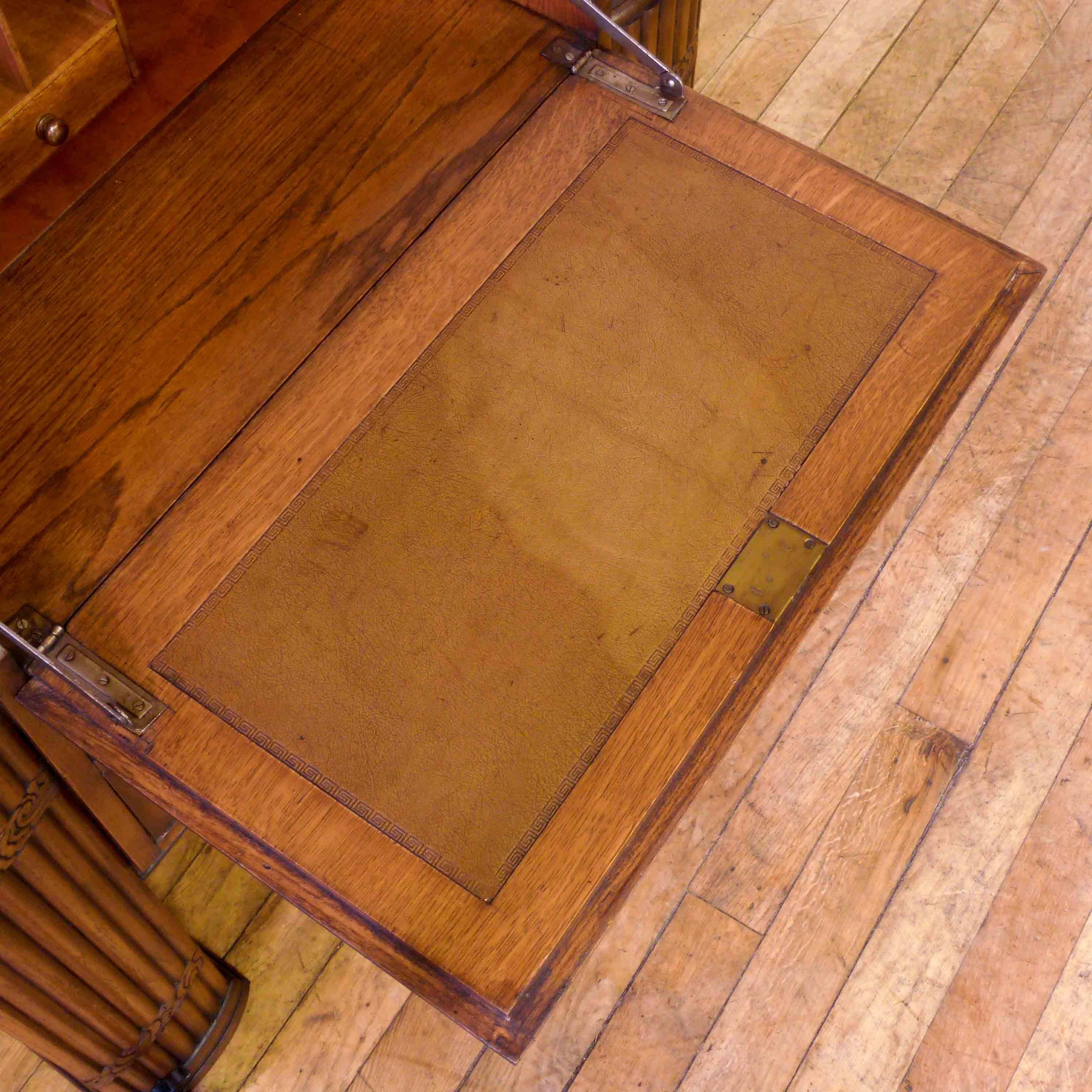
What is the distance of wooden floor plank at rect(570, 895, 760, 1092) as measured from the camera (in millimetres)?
1648

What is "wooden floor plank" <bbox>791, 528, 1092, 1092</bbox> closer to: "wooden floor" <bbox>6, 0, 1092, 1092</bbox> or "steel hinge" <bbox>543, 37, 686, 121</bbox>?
"wooden floor" <bbox>6, 0, 1092, 1092</bbox>

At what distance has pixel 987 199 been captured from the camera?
221 centimetres

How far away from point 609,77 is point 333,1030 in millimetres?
1225

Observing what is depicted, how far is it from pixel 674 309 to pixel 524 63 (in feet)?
1.12

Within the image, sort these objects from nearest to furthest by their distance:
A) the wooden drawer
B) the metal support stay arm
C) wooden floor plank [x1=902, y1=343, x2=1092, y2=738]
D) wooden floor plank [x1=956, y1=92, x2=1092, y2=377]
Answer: the wooden drawer < the metal support stay arm < wooden floor plank [x1=902, y1=343, x2=1092, y2=738] < wooden floor plank [x1=956, y1=92, x2=1092, y2=377]

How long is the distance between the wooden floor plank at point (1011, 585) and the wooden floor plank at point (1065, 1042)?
35 cm

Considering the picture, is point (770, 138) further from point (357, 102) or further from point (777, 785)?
point (777, 785)

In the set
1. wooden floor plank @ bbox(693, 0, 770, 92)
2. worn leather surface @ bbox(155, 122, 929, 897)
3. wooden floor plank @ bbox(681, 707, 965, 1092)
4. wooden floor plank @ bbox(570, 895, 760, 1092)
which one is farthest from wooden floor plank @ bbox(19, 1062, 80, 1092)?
wooden floor plank @ bbox(693, 0, 770, 92)

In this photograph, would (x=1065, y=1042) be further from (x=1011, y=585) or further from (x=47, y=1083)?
(x=47, y=1083)

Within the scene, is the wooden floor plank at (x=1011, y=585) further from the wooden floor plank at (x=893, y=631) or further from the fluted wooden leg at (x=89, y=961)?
the fluted wooden leg at (x=89, y=961)

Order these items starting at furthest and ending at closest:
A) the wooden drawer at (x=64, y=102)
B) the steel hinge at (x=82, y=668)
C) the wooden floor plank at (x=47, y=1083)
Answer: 1. the wooden floor plank at (x=47, y=1083)
2. the wooden drawer at (x=64, y=102)
3. the steel hinge at (x=82, y=668)

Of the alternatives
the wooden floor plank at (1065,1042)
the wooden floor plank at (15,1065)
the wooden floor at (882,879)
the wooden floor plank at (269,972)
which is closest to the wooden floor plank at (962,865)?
the wooden floor at (882,879)

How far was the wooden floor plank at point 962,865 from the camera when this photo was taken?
1.67 metres

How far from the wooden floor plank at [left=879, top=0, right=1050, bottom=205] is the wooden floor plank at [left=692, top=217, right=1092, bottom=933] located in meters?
0.29
